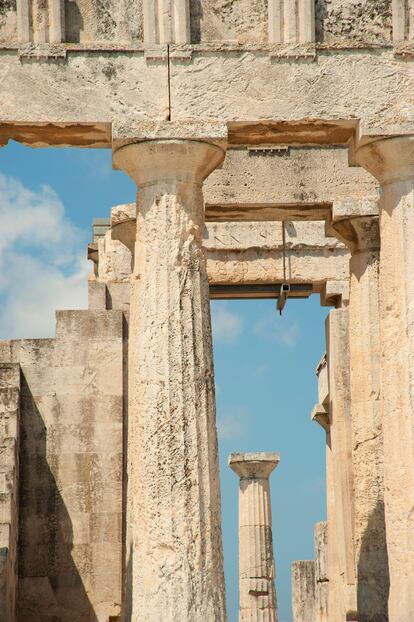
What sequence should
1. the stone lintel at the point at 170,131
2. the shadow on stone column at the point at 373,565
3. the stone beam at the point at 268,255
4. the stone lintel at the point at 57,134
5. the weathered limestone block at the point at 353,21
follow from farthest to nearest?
the stone beam at the point at 268,255 < the shadow on stone column at the point at 373,565 < the weathered limestone block at the point at 353,21 < the stone lintel at the point at 57,134 < the stone lintel at the point at 170,131

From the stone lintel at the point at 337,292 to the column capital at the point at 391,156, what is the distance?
9.82 meters

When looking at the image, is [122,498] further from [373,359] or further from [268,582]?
[268,582]

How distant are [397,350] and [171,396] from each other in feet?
11.2

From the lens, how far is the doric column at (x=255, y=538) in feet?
160

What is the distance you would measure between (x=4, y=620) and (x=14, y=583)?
190cm

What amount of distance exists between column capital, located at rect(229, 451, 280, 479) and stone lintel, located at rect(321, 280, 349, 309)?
48.2 feet

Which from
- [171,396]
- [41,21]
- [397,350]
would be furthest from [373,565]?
[41,21]

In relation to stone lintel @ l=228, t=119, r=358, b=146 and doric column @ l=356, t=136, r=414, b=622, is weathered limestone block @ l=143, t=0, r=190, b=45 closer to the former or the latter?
stone lintel @ l=228, t=119, r=358, b=146

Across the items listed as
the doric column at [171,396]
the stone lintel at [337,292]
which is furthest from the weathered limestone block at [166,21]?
the stone lintel at [337,292]

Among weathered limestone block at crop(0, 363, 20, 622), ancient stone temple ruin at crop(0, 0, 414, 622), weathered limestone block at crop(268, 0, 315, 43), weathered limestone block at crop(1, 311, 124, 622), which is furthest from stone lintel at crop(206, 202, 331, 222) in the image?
weathered limestone block at crop(268, 0, 315, 43)

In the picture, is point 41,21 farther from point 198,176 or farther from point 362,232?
point 362,232

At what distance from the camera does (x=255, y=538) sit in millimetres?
49938

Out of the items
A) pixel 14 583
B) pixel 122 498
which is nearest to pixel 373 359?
pixel 122 498

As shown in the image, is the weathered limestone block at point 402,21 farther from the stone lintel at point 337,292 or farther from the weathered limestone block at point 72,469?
the stone lintel at point 337,292
